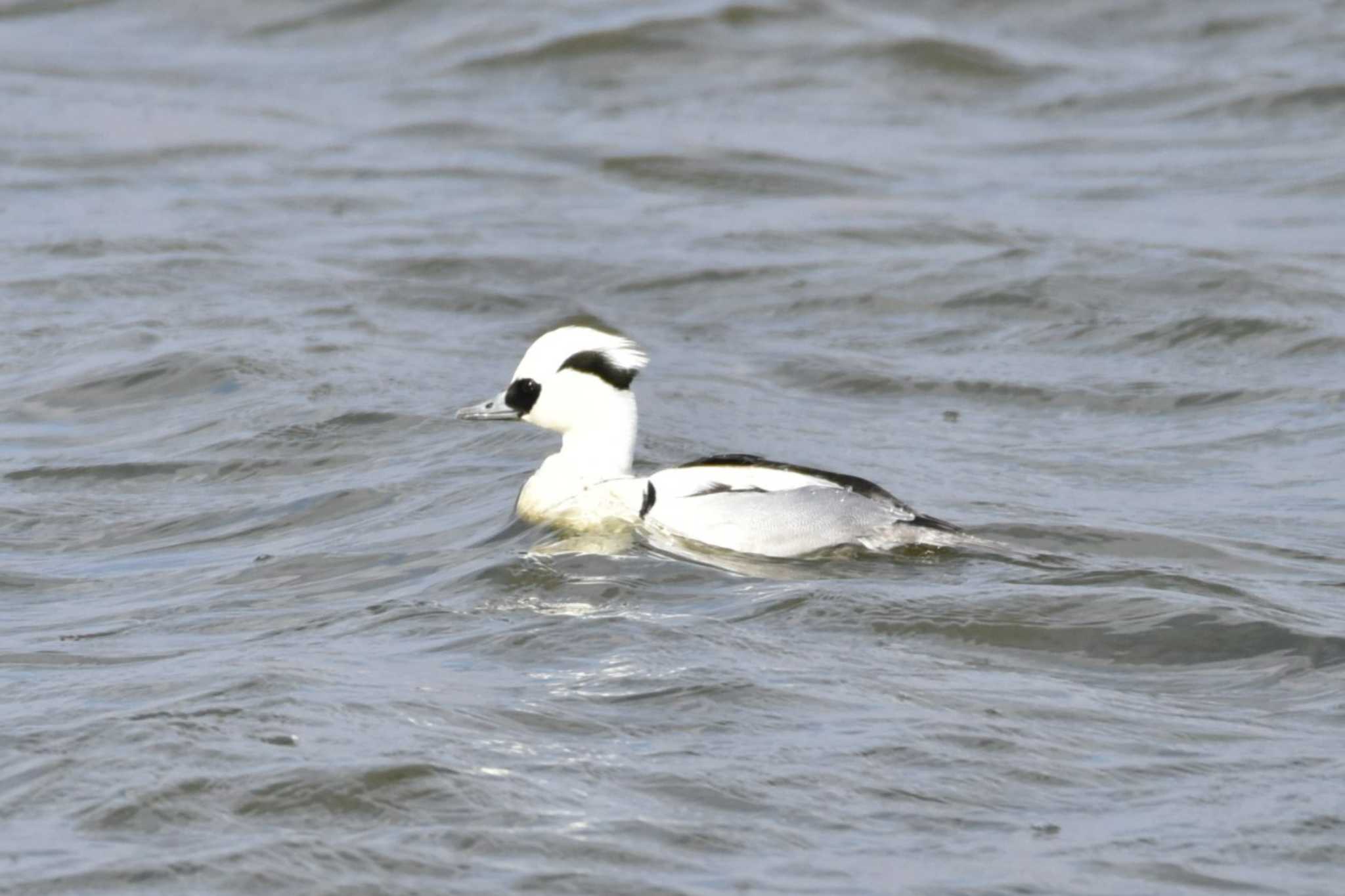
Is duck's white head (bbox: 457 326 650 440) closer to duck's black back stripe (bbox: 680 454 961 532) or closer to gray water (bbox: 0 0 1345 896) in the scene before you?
gray water (bbox: 0 0 1345 896)


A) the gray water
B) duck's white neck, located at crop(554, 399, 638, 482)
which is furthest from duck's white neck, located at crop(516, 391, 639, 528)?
the gray water

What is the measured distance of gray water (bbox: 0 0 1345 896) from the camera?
17.6 feet

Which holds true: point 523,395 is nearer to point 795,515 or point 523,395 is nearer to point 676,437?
point 795,515

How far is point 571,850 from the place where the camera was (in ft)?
16.7

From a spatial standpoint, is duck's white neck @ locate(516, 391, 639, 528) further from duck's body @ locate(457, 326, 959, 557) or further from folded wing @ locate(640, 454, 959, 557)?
folded wing @ locate(640, 454, 959, 557)

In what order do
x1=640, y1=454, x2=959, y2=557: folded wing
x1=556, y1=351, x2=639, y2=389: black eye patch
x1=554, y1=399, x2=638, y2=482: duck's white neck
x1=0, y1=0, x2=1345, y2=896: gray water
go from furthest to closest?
x1=554, y1=399, x2=638, y2=482: duck's white neck, x1=556, y1=351, x2=639, y2=389: black eye patch, x1=640, y1=454, x2=959, y2=557: folded wing, x1=0, y1=0, x2=1345, y2=896: gray water

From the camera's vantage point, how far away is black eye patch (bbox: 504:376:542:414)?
8.61 meters

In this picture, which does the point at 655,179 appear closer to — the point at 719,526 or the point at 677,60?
the point at 677,60

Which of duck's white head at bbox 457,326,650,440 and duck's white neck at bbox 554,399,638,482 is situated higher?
duck's white head at bbox 457,326,650,440

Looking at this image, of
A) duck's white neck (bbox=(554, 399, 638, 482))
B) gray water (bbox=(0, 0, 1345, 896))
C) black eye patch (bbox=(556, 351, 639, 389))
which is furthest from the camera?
duck's white neck (bbox=(554, 399, 638, 482))

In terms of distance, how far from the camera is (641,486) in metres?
8.38

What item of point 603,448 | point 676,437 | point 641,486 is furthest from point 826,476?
point 676,437

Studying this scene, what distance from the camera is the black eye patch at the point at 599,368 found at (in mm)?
8547

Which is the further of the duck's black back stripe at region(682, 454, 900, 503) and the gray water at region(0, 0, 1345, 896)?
the duck's black back stripe at region(682, 454, 900, 503)
